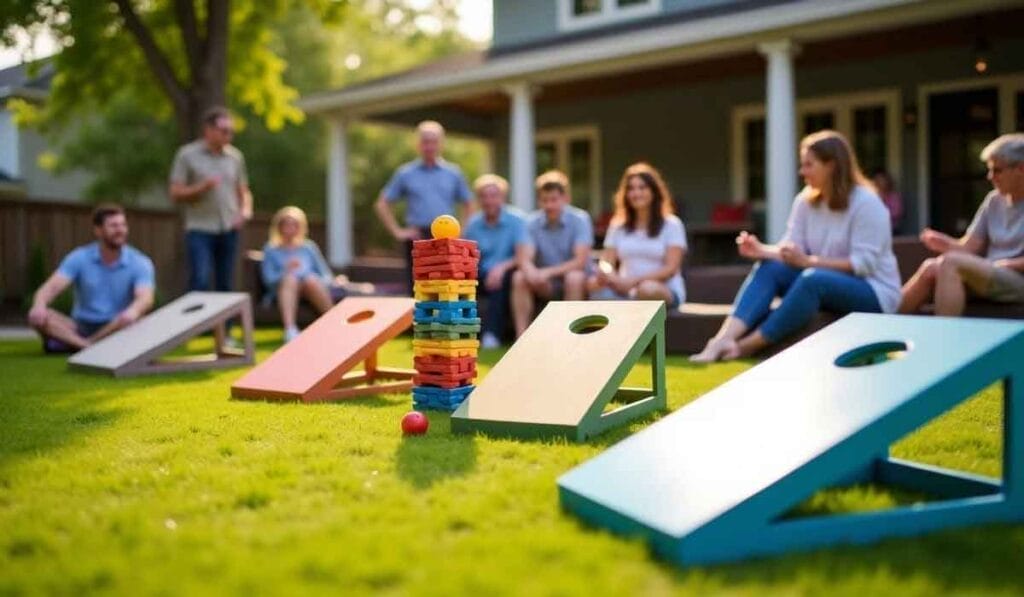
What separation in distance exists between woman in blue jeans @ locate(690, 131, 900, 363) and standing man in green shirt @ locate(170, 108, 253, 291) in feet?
14.7

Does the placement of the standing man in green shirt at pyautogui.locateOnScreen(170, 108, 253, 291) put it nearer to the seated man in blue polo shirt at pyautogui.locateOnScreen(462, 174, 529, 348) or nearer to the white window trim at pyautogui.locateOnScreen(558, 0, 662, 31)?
the seated man in blue polo shirt at pyautogui.locateOnScreen(462, 174, 529, 348)

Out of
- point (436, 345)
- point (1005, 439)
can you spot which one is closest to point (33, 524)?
point (436, 345)

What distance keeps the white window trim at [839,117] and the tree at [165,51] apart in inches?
238

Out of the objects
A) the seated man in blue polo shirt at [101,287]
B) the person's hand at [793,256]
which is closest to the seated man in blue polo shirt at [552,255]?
the person's hand at [793,256]

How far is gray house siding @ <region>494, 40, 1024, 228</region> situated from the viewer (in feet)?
38.8

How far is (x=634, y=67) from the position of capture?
449 inches

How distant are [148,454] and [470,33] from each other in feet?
133

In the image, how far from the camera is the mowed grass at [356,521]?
2.01m

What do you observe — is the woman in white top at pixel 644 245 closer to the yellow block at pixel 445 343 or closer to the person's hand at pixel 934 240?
the person's hand at pixel 934 240

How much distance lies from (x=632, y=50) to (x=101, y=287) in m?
6.17

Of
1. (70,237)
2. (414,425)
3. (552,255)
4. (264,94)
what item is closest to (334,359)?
(414,425)

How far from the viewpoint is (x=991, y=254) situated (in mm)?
5930

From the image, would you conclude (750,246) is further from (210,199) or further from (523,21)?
(523,21)

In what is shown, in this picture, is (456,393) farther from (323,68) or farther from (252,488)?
(323,68)
